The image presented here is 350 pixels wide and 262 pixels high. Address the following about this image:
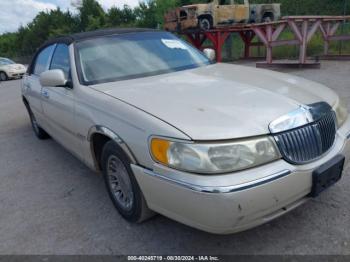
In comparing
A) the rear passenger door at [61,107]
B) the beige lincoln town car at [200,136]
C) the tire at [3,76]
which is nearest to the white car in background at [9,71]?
the tire at [3,76]

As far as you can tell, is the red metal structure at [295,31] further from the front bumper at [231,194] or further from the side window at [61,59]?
the front bumper at [231,194]

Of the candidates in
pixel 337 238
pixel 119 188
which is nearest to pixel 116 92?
pixel 119 188

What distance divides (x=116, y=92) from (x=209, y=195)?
1.33 metres

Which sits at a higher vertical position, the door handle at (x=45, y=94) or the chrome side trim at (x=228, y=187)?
the door handle at (x=45, y=94)

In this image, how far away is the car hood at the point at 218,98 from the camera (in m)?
2.26

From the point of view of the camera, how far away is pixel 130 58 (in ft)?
11.8

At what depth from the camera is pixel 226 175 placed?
6.98ft

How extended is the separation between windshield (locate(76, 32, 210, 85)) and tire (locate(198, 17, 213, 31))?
1226 cm

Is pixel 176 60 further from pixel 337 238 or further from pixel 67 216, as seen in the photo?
pixel 337 238

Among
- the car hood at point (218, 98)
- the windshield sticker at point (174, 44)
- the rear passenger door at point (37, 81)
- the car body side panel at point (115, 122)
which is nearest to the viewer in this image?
the car hood at point (218, 98)

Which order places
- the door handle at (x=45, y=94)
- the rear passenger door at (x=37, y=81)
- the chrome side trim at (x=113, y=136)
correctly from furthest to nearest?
the rear passenger door at (x=37, y=81) < the door handle at (x=45, y=94) < the chrome side trim at (x=113, y=136)

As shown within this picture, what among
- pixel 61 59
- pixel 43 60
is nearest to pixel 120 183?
pixel 61 59

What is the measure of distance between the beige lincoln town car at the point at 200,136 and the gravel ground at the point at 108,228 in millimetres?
227

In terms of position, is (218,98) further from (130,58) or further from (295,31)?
(295,31)
